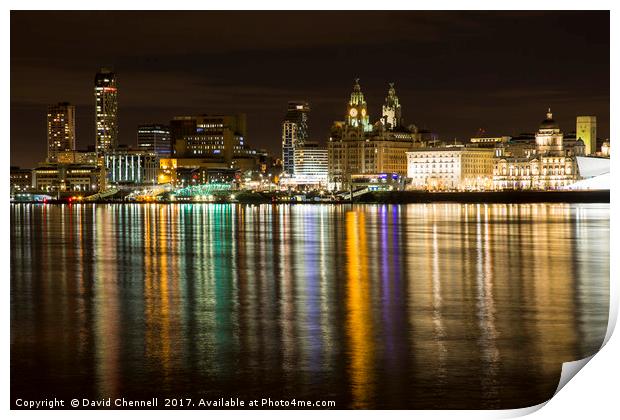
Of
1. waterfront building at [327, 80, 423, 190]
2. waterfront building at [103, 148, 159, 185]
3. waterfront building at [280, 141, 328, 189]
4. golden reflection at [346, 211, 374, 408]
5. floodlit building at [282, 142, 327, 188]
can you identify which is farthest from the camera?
waterfront building at [103, 148, 159, 185]

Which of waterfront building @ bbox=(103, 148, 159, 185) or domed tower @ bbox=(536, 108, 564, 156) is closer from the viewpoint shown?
domed tower @ bbox=(536, 108, 564, 156)

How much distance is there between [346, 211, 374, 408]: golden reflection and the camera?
614 centimetres

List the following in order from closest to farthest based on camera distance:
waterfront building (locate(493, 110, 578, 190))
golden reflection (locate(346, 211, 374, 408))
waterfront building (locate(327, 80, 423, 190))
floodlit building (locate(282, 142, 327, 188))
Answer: golden reflection (locate(346, 211, 374, 408)), waterfront building (locate(493, 110, 578, 190)), waterfront building (locate(327, 80, 423, 190)), floodlit building (locate(282, 142, 327, 188))

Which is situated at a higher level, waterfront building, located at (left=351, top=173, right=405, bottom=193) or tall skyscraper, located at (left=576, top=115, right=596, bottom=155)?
tall skyscraper, located at (left=576, top=115, right=596, bottom=155)

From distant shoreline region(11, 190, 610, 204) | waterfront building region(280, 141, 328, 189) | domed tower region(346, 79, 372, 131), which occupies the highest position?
domed tower region(346, 79, 372, 131)

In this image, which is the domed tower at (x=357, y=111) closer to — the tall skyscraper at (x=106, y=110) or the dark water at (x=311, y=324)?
the tall skyscraper at (x=106, y=110)

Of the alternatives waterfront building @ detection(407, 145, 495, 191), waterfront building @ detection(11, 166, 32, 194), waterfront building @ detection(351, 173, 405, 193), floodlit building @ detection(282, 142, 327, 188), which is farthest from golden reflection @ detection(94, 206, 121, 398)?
floodlit building @ detection(282, 142, 327, 188)

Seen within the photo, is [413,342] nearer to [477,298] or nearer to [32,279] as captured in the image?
[477,298]

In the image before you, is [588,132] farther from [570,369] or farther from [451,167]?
[570,369]

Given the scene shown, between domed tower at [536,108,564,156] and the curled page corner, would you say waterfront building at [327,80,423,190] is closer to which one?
domed tower at [536,108,564,156]

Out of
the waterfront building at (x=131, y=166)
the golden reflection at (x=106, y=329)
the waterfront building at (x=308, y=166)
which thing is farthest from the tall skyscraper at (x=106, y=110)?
the golden reflection at (x=106, y=329)

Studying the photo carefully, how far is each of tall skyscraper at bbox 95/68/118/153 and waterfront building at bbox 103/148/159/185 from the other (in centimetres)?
861

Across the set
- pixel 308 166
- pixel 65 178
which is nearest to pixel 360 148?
pixel 308 166

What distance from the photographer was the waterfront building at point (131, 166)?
3780 inches
